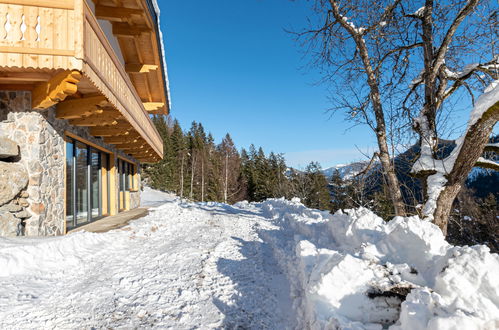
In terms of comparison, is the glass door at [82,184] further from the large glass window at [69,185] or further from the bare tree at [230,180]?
the bare tree at [230,180]

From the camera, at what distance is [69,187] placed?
6.66 meters

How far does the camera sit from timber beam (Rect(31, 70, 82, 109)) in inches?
163

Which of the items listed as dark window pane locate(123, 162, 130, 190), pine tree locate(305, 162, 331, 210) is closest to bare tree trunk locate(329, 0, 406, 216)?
dark window pane locate(123, 162, 130, 190)

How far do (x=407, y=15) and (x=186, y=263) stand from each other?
5526 mm

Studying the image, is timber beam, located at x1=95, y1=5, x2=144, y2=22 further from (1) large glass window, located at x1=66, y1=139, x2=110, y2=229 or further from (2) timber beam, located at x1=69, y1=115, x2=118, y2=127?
(1) large glass window, located at x1=66, y1=139, x2=110, y2=229

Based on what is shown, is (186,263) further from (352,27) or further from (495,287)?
(352,27)

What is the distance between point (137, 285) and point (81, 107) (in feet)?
12.8

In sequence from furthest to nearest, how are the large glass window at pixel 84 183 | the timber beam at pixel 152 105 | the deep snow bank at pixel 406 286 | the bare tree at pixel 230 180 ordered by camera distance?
1. the bare tree at pixel 230 180
2. the timber beam at pixel 152 105
3. the large glass window at pixel 84 183
4. the deep snow bank at pixel 406 286

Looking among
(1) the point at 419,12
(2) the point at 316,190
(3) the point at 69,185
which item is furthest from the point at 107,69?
(2) the point at 316,190

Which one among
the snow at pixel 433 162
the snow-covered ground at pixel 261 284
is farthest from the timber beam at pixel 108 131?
the snow at pixel 433 162

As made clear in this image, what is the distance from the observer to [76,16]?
395cm

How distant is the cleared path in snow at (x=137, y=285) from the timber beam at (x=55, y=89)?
7.67 ft

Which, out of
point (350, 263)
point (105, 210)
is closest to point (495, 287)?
point (350, 263)

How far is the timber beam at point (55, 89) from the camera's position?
4152mm
